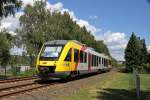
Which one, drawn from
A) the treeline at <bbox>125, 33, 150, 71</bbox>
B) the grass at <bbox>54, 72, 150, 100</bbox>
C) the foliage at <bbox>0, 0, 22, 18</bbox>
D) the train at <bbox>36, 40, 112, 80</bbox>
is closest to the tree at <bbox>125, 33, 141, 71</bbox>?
the treeline at <bbox>125, 33, 150, 71</bbox>

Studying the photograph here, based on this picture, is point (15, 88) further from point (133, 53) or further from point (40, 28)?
point (133, 53)

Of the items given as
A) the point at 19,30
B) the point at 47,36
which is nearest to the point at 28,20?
the point at 19,30

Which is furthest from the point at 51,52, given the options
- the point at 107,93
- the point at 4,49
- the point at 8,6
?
the point at 4,49

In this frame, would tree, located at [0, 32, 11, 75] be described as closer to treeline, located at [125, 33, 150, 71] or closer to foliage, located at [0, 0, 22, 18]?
foliage, located at [0, 0, 22, 18]

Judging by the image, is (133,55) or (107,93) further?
(133,55)

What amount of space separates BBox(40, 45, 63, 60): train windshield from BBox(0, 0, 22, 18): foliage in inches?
332

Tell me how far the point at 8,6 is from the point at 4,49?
26.9ft

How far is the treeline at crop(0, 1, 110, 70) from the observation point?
66250mm

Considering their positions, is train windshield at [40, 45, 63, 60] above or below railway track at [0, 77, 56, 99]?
above

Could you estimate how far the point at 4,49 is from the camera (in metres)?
42.0

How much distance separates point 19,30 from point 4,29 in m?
29.2

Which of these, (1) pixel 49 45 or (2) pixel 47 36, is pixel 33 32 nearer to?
(2) pixel 47 36

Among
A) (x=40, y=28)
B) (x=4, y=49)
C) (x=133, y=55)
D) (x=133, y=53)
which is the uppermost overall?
(x=40, y=28)

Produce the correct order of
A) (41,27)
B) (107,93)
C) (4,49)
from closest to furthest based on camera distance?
(107,93)
(4,49)
(41,27)
